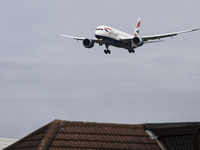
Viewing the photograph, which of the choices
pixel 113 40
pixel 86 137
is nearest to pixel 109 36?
pixel 113 40

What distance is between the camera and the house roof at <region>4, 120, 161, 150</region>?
16422 millimetres

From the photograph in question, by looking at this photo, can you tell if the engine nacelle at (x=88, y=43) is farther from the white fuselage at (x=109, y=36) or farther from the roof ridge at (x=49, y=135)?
the roof ridge at (x=49, y=135)

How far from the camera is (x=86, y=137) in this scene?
56.4 feet

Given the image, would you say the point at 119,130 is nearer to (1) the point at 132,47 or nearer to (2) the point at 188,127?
(2) the point at 188,127

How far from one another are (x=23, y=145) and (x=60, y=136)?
177 centimetres

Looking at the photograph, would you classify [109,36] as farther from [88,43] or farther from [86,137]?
[86,137]

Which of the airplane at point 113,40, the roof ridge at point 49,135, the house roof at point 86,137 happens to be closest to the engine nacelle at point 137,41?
the airplane at point 113,40

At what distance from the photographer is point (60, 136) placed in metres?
16.7

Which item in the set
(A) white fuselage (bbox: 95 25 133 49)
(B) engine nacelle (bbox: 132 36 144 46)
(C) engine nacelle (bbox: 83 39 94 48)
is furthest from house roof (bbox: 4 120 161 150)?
(B) engine nacelle (bbox: 132 36 144 46)

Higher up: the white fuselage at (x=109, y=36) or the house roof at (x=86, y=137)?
the white fuselage at (x=109, y=36)

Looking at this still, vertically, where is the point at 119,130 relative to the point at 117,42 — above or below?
below

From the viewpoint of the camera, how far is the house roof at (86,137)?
16.4m

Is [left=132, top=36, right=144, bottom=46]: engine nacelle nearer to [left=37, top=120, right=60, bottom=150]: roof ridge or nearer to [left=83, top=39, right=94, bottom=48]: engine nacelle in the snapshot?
[left=83, top=39, right=94, bottom=48]: engine nacelle

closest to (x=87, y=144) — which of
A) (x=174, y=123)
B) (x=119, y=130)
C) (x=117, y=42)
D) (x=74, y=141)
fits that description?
(x=74, y=141)
